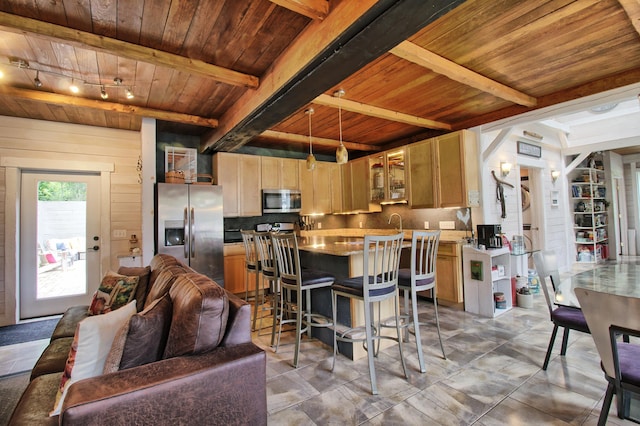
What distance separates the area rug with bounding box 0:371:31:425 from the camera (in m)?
2.01

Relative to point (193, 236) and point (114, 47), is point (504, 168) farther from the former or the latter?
point (114, 47)

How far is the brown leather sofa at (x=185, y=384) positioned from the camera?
3.62 feet

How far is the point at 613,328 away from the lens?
1.42 meters

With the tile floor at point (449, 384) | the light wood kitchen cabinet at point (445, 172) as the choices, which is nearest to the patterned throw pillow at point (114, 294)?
the tile floor at point (449, 384)

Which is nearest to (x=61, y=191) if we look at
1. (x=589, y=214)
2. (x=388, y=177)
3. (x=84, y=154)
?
(x=84, y=154)

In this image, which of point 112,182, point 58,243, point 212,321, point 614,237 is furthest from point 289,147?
point 614,237

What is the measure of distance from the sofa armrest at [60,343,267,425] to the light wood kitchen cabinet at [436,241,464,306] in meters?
3.39

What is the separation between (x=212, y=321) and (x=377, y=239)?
1.26 m

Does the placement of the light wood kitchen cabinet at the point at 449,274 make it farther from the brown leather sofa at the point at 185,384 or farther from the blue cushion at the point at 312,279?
the brown leather sofa at the point at 185,384

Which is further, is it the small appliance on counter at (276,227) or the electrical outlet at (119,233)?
the small appliance on counter at (276,227)

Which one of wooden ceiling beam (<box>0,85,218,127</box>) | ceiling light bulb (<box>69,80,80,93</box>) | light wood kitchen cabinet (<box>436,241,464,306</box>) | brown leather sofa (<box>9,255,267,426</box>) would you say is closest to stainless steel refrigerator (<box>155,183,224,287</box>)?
wooden ceiling beam (<box>0,85,218,127</box>)

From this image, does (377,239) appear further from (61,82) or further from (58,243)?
(58,243)

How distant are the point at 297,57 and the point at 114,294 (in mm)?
2367

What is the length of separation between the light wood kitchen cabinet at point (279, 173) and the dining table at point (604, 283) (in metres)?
4.25
